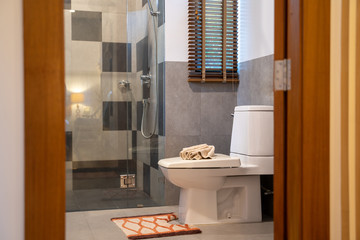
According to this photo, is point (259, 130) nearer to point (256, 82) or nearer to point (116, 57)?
point (256, 82)

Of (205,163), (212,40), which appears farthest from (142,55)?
(205,163)

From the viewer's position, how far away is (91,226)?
10.9ft

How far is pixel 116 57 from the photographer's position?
3.90 metres

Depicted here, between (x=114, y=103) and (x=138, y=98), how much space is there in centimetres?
22

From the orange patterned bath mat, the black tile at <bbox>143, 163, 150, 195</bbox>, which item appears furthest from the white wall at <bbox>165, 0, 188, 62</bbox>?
the orange patterned bath mat

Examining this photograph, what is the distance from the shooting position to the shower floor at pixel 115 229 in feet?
10.1

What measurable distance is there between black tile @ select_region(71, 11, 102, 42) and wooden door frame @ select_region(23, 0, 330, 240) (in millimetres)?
2364

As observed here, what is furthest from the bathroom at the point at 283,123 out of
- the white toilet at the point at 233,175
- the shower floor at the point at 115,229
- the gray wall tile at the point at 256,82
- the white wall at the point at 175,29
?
the white wall at the point at 175,29

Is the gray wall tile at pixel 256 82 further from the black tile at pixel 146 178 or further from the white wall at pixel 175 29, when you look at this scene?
the black tile at pixel 146 178

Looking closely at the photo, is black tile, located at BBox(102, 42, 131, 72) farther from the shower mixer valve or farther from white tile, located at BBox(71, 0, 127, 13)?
white tile, located at BBox(71, 0, 127, 13)
